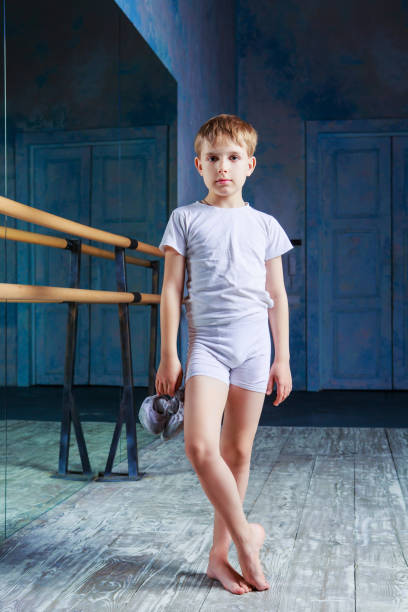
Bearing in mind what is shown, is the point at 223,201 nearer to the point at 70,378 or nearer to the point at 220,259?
the point at 220,259

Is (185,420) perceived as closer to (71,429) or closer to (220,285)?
(220,285)

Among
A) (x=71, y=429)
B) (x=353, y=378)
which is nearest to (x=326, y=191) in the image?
(x=353, y=378)

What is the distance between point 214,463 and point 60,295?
27.7 inches

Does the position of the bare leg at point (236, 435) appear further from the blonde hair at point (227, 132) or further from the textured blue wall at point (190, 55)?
the textured blue wall at point (190, 55)

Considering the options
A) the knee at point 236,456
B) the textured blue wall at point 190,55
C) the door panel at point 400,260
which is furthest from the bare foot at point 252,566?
the door panel at point 400,260

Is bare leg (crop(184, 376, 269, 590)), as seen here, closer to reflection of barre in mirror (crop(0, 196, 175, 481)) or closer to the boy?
the boy

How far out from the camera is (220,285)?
1416 millimetres

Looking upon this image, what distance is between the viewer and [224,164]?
1.40m

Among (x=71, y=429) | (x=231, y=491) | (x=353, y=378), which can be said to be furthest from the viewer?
(x=353, y=378)

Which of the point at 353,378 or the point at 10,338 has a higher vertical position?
the point at 10,338

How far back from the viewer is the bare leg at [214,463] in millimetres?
1332

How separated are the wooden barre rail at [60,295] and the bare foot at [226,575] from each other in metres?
0.57

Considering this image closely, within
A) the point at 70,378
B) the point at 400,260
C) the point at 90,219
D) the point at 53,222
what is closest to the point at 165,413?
the point at 53,222

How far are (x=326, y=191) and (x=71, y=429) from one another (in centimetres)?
379
